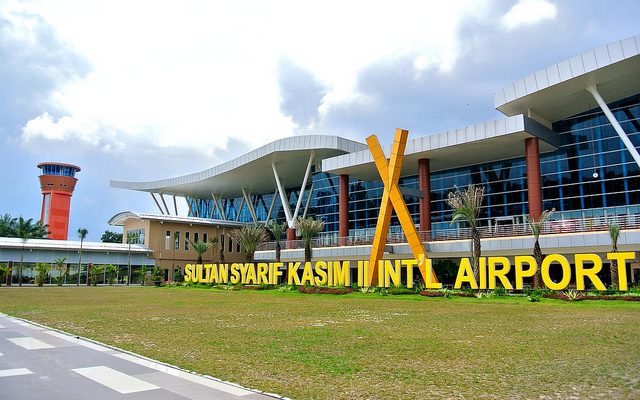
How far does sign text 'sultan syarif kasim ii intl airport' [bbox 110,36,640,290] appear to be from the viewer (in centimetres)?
3556

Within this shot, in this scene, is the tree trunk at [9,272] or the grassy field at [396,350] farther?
the tree trunk at [9,272]

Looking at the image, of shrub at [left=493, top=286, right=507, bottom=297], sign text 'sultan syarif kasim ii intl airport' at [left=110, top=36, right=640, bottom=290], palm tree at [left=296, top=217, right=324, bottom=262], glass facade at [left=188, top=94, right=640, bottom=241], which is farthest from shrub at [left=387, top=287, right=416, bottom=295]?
glass facade at [left=188, top=94, right=640, bottom=241]

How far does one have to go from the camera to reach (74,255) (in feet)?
223

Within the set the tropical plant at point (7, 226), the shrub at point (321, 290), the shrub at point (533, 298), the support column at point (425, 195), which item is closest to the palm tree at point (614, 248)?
the shrub at point (533, 298)

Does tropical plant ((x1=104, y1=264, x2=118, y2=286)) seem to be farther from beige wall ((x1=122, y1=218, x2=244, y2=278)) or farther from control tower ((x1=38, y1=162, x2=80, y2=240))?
control tower ((x1=38, y1=162, x2=80, y2=240))

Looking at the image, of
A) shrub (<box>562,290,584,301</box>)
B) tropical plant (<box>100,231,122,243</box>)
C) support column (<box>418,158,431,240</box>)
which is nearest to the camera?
shrub (<box>562,290,584,301</box>)

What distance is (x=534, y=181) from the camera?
3959 centimetres

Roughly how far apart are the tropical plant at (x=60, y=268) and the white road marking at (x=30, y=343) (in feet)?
187

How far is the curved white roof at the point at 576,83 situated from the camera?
34875mm

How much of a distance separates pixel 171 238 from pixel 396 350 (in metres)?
66.1

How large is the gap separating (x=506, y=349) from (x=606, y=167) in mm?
35113

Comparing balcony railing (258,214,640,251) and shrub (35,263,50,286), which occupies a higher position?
balcony railing (258,214,640,251)

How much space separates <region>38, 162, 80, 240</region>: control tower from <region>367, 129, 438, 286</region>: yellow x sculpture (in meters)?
82.8

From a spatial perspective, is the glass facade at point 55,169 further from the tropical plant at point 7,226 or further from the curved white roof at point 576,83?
the curved white roof at point 576,83
